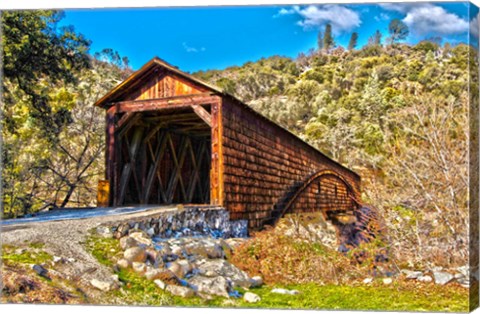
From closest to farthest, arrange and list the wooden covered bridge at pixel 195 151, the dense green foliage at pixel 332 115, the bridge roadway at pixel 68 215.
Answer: the dense green foliage at pixel 332 115 → the bridge roadway at pixel 68 215 → the wooden covered bridge at pixel 195 151

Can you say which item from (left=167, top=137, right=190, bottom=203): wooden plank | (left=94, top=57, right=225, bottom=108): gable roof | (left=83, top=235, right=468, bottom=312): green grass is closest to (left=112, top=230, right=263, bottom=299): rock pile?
(left=83, top=235, right=468, bottom=312): green grass

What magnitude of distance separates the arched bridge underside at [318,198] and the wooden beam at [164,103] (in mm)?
3986

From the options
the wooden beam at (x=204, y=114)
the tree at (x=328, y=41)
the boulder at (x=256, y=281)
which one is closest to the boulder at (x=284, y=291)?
the boulder at (x=256, y=281)

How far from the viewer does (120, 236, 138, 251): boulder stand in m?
6.88

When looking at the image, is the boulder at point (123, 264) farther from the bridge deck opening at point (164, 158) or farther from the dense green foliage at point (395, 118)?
the bridge deck opening at point (164, 158)

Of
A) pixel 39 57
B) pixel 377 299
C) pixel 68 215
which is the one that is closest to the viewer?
pixel 377 299

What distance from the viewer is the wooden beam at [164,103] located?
10984 mm

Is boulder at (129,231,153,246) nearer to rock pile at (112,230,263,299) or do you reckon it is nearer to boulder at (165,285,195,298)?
rock pile at (112,230,263,299)

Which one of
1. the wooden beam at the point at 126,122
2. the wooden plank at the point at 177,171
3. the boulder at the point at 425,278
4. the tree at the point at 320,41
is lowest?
the boulder at the point at 425,278

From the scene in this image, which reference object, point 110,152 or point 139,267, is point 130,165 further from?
point 139,267

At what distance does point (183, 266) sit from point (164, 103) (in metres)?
5.40

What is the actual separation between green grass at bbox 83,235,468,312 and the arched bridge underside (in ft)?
13.9

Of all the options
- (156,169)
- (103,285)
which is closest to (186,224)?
(103,285)

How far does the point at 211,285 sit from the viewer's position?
651 cm
